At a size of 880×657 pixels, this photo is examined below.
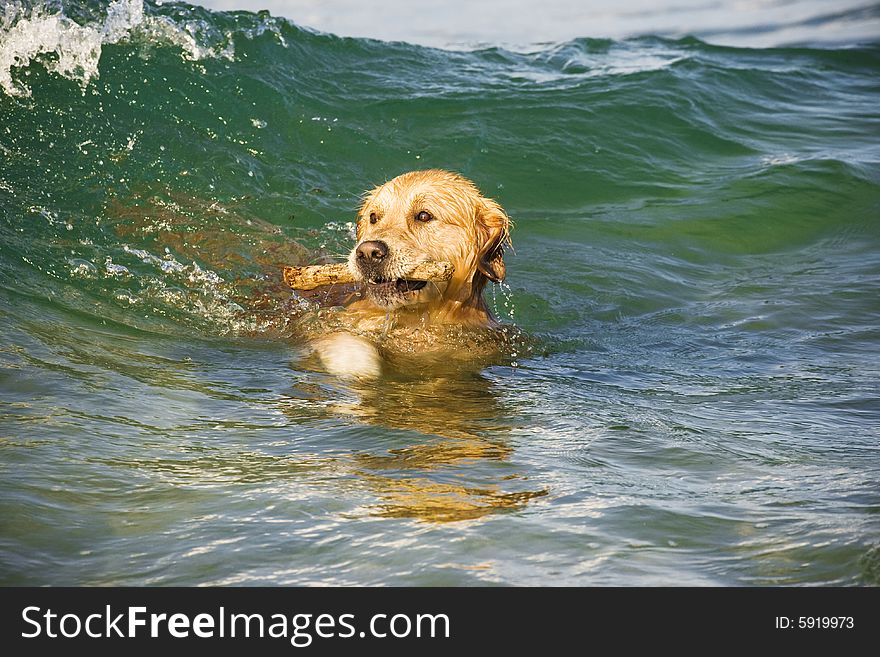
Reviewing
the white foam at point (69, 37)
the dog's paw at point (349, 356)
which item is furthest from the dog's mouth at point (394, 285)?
the white foam at point (69, 37)

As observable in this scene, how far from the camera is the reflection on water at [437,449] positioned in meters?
4.10

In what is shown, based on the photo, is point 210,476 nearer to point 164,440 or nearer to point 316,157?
point 164,440

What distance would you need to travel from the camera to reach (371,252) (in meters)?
6.45

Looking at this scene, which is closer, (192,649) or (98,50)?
(192,649)

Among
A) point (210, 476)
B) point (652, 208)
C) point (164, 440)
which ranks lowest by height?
point (210, 476)

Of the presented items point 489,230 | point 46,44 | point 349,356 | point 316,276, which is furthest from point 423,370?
point 46,44

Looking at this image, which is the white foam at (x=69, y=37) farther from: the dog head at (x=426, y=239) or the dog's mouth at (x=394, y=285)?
the dog's mouth at (x=394, y=285)

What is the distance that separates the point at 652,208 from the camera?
11.7m

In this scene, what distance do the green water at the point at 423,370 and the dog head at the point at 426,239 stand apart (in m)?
0.59

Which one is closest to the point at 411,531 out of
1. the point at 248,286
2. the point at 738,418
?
the point at 738,418

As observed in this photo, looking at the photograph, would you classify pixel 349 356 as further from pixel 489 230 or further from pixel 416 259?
pixel 489 230

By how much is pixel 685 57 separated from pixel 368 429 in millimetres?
13435

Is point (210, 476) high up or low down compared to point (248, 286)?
down

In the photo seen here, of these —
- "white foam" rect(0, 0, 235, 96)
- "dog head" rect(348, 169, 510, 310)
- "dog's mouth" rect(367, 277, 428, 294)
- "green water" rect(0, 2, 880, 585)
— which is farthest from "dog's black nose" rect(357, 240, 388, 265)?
"white foam" rect(0, 0, 235, 96)
